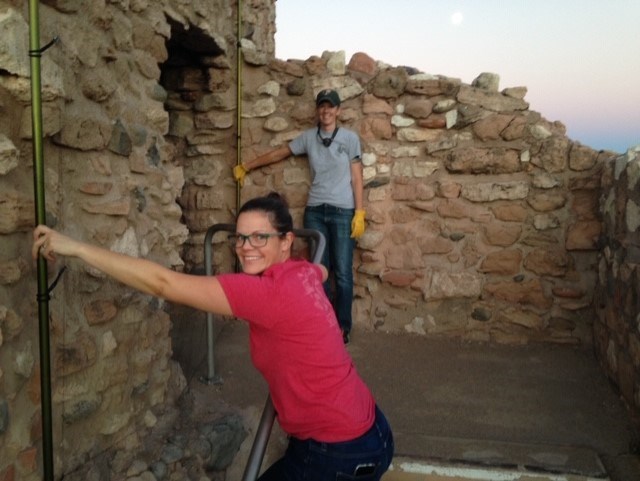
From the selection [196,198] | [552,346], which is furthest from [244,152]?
[552,346]

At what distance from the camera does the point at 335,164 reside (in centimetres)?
390

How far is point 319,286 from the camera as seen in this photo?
1637mm

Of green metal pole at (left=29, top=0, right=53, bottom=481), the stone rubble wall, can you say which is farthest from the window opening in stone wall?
green metal pole at (left=29, top=0, right=53, bottom=481)

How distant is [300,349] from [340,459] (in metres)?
0.32

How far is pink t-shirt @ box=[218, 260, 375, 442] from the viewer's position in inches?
58.9

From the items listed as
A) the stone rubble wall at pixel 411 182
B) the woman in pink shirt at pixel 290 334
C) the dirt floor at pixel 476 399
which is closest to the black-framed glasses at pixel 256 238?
the woman in pink shirt at pixel 290 334

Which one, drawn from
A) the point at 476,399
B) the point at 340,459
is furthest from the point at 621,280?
the point at 340,459

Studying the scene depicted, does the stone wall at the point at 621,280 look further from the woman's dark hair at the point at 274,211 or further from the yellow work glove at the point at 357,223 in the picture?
the woman's dark hair at the point at 274,211

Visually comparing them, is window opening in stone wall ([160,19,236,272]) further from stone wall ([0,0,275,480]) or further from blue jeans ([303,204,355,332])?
stone wall ([0,0,275,480])

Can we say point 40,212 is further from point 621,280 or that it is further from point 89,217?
point 621,280

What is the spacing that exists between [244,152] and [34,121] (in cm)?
266

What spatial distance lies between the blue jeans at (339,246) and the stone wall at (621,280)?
164 centimetres

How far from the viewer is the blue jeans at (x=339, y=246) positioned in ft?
12.9

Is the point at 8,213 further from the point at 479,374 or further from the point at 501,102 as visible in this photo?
the point at 501,102
